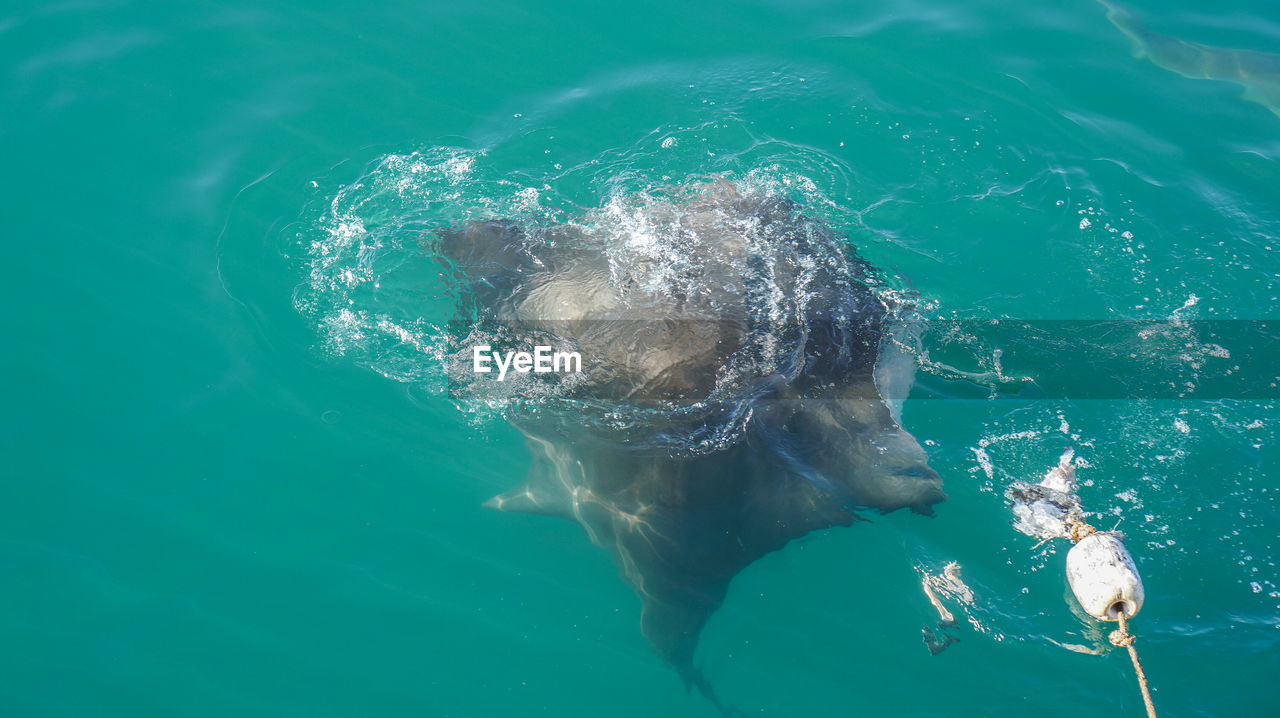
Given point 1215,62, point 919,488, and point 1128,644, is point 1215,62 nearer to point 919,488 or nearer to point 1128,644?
point 919,488

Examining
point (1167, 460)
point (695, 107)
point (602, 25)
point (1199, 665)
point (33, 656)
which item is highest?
point (602, 25)

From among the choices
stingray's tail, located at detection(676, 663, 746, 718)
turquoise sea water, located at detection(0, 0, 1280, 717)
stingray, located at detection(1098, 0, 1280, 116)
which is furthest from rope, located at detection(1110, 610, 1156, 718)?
stingray, located at detection(1098, 0, 1280, 116)

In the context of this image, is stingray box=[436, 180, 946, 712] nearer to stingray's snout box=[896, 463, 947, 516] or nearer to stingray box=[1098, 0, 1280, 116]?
stingray's snout box=[896, 463, 947, 516]

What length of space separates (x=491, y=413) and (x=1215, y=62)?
410 inches

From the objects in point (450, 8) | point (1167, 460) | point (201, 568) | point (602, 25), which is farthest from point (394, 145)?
point (1167, 460)

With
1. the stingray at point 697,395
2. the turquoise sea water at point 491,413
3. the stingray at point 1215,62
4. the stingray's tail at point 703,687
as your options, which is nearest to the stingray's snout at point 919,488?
the stingray at point 697,395

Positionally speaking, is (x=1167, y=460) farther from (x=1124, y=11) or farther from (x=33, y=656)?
(x=33, y=656)

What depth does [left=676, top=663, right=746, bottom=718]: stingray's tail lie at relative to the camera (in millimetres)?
5582

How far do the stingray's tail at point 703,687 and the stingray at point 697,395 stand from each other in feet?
0.05

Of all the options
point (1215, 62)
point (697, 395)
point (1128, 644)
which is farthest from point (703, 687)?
point (1215, 62)

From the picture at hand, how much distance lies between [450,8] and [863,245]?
21.4 feet

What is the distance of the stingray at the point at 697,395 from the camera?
5848 mm

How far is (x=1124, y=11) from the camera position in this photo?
10562 millimetres

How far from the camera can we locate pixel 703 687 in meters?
5.68
